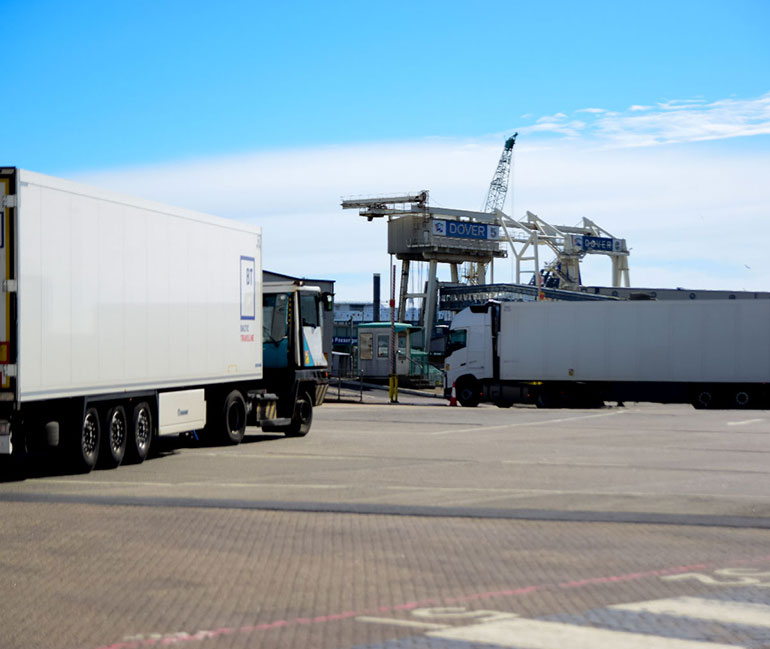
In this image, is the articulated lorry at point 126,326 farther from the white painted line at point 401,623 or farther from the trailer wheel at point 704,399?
the trailer wheel at point 704,399

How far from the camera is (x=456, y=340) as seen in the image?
43750 millimetres

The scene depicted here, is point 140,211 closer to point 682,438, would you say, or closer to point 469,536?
point 469,536

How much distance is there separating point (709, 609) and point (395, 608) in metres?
1.95

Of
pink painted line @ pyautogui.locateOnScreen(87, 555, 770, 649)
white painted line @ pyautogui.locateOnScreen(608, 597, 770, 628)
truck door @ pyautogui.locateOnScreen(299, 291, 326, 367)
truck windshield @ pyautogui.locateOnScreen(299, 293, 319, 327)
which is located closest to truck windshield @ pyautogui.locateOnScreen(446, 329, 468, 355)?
truck door @ pyautogui.locateOnScreen(299, 291, 326, 367)

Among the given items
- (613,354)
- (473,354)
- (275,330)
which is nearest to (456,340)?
(473,354)

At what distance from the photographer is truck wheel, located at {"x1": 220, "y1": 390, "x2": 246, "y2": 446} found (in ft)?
67.9

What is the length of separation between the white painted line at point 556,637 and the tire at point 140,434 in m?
11.1

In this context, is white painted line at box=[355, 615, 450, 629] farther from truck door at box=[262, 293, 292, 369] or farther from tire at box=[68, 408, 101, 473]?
truck door at box=[262, 293, 292, 369]

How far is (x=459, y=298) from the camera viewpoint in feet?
349

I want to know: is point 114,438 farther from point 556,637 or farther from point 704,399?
point 704,399

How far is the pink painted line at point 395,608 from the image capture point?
6.60 meters

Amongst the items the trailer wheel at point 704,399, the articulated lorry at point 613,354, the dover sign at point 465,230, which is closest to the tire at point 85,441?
the articulated lorry at point 613,354

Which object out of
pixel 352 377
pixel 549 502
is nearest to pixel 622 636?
pixel 549 502

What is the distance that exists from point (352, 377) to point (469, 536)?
170 feet
